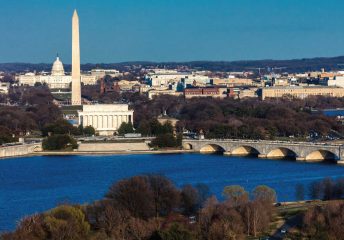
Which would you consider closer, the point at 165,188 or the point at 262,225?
the point at 262,225

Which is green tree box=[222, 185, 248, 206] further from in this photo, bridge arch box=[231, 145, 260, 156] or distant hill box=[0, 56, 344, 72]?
distant hill box=[0, 56, 344, 72]

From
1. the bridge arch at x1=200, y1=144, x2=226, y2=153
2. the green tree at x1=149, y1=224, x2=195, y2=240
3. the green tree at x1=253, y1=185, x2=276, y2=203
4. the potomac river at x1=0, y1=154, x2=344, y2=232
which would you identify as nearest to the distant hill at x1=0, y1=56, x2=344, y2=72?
the bridge arch at x1=200, y1=144, x2=226, y2=153

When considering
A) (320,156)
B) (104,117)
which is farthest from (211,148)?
(104,117)

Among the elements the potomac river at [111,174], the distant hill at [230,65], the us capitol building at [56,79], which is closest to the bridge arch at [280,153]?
the potomac river at [111,174]

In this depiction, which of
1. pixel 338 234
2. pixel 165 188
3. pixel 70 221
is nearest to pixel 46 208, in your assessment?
pixel 165 188

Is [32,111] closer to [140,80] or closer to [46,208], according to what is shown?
[46,208]

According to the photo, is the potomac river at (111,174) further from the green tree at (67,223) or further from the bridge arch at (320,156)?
the green tree at (67,223)

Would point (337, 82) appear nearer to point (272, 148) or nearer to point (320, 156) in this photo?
point (272, 148)
